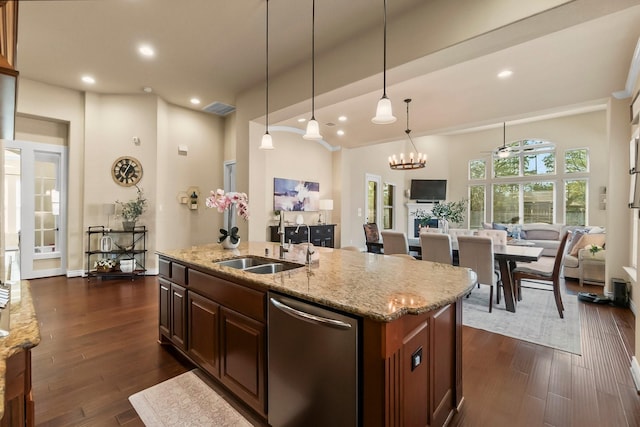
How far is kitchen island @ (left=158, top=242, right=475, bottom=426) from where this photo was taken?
117cm

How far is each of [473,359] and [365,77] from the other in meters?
2.87

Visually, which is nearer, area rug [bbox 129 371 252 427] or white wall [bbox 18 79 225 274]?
area rug [bbox 129 371 252 427]

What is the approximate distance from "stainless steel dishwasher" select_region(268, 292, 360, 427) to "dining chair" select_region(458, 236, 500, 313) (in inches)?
114

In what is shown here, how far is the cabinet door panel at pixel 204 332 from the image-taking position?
6.42 feet

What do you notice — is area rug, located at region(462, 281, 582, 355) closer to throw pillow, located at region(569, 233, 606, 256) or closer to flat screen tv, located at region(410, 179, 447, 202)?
throw pillow, located at region(569, 233, 606, 256)

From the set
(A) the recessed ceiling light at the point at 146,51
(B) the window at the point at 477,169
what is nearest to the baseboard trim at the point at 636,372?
(A) the recessed ceiling light at the point at 146,51

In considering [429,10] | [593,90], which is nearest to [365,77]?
[429,10]

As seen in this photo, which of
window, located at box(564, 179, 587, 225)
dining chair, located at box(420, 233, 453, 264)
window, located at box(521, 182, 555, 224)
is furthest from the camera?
window, located at box(521, 182, 555, 224)

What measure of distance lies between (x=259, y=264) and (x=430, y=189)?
28.3ft

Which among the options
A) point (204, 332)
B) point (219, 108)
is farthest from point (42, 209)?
point (204, 332)

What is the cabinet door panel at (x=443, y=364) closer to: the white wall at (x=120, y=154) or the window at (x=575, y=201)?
the white wall at (x=120, y=154)

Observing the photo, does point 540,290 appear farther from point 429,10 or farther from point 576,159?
point 576,159

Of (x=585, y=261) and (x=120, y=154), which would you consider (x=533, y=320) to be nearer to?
(x=585, y=261)

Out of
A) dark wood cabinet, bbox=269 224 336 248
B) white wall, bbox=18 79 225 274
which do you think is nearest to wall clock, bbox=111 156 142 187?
white wall, bbox=18 79 225 274
